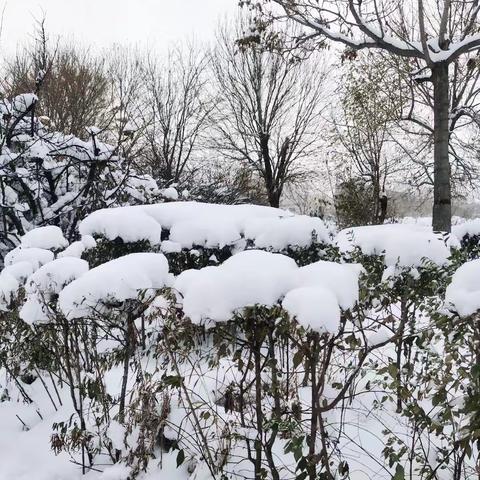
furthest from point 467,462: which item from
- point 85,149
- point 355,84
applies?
point 355,84

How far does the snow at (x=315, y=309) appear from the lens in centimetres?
154

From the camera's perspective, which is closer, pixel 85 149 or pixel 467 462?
pixel 467 462

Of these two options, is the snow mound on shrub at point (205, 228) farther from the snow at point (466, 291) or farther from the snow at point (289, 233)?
the snow at point (466, 291)

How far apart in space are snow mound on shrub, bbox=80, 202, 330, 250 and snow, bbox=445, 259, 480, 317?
7.78 ft

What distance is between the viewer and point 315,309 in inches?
60.9

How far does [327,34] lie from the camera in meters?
6.61

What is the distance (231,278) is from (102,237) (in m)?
3.23

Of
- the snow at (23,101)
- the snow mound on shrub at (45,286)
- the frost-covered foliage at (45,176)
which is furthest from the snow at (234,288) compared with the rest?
the snow at (23,101)

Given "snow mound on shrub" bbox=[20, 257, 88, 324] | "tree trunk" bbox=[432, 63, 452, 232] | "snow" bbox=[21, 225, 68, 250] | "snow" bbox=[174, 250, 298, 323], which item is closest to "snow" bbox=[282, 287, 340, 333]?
"snow" bbox=[174, 250, 298, 323]

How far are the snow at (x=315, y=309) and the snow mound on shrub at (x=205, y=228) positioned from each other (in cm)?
248

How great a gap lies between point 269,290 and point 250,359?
0.44 meters

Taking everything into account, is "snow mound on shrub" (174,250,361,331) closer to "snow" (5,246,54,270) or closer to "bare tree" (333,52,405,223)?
"snow" (5,246,54,270)

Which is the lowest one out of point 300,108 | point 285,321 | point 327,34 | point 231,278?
point 285,321

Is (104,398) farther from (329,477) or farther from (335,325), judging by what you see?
(335,325)
